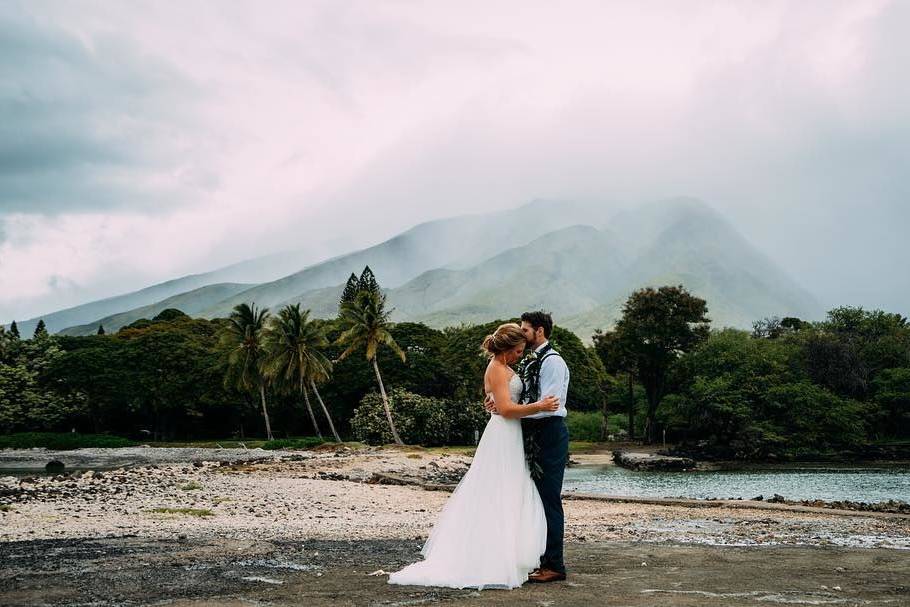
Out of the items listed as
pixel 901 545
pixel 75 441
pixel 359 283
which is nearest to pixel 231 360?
pixel 75 441

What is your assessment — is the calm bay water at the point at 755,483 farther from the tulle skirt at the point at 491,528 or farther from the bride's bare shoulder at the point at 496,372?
the bride's bare shoulder at the point at 496,372

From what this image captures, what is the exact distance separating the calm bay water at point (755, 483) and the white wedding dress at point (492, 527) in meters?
23.4

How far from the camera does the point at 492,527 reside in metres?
7.60

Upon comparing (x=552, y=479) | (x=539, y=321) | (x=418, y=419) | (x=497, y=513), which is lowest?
(x=418, y=419)

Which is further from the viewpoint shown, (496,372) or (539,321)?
(539,321)

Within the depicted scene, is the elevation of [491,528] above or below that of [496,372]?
below

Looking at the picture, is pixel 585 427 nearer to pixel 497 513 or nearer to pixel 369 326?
pixel 369 326

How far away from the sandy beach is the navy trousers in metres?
0.33

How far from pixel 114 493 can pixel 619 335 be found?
57009mm

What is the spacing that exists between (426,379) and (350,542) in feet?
195

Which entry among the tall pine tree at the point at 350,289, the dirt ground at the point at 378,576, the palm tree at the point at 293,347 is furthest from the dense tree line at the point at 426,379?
the dirt ground at the point at 378,576

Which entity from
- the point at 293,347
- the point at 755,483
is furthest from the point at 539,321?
the point at 293,347

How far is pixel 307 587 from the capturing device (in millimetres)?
7141

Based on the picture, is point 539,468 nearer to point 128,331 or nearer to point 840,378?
point 840,378
